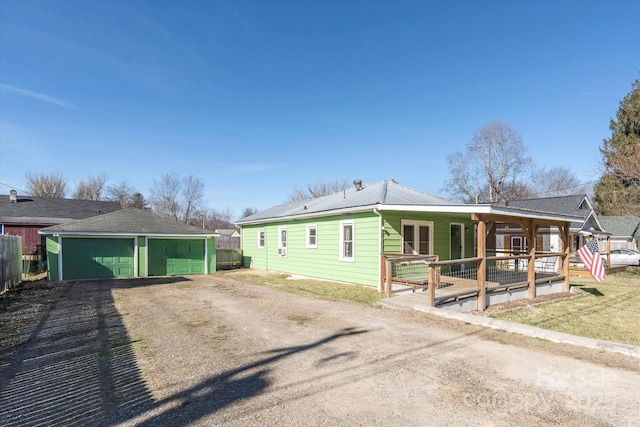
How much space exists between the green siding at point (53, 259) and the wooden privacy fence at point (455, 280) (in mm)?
13749

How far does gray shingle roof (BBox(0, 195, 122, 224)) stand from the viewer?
2253 cm

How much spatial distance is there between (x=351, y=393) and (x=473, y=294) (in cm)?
586

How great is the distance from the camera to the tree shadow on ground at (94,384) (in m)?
3.15

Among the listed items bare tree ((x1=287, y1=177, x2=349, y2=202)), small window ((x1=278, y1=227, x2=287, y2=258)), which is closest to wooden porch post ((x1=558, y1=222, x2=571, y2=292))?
small window ((x1=278, y1=227, x2=287, y2=258))

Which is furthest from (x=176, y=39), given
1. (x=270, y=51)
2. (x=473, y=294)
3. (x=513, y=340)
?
(x=513, y=340)

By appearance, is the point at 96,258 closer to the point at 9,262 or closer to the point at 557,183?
the point at 9,262

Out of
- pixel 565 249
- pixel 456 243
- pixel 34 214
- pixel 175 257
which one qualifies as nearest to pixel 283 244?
pixel 175 257

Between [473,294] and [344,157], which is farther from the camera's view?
[344,157]

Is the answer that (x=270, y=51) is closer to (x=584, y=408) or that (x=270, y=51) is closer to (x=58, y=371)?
(x=58, y=371)

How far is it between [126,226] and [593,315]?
58.1 feet

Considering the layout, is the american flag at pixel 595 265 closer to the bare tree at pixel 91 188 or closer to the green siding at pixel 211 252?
the green siding at pixel 211 252

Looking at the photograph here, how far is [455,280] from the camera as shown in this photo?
10641 millimetres

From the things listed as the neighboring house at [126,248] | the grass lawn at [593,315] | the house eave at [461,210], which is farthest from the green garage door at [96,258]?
the grass lawn at [593,315]

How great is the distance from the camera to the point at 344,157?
3056 cm
